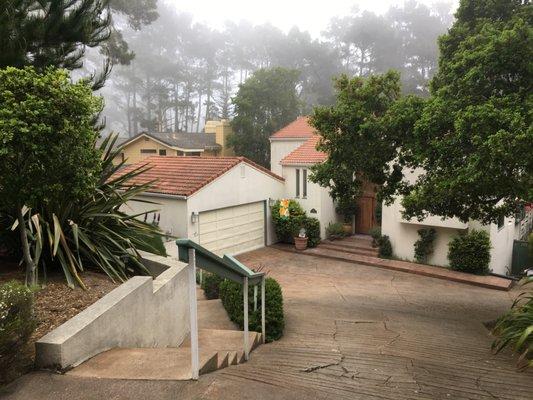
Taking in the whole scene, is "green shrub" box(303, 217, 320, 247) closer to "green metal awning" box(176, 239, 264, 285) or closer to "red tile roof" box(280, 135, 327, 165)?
"red tile roof" box(280, 135, 327, 165)

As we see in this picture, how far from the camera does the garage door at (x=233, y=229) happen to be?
16641 mm

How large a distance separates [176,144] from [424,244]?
704 inches

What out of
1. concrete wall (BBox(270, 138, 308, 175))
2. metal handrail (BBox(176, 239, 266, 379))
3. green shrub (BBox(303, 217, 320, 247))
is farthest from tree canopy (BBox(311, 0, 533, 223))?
concrete wall (BBox(270, 138, 308, 175))

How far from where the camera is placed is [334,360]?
4992 mm

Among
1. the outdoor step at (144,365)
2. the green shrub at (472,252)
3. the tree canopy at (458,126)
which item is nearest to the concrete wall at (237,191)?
the tree canopy at (458,126)

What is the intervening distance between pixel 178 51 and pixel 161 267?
75.5 meters

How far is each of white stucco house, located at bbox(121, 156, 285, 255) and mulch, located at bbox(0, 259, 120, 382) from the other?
8981 millimetres

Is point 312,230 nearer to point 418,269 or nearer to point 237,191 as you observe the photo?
point 237,191

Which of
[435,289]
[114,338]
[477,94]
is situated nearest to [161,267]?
[114,338]

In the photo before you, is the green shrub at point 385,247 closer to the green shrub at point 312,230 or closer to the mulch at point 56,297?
the green shrub at point 312,230

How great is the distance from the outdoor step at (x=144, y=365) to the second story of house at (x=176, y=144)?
77.0 feet

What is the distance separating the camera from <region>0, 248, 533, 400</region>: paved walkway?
11.4ft

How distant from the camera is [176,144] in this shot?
2888cm

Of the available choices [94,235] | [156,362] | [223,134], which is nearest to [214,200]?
[94,235]
